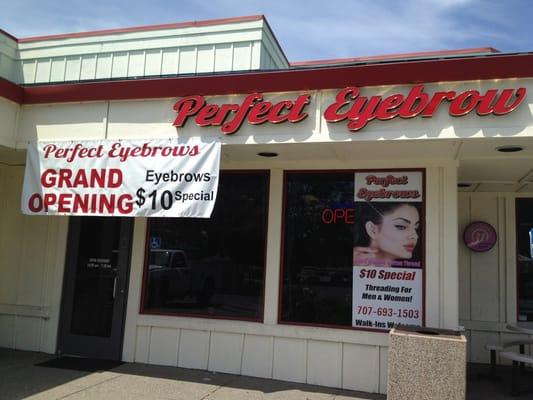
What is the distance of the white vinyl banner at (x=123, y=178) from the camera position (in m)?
6.12

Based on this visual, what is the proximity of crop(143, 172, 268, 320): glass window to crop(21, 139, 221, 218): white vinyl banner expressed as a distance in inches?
50.3

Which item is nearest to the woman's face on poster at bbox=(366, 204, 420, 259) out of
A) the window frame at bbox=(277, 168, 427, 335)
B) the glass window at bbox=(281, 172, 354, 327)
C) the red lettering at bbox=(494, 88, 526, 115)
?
the window frame at bbox=(277, 168, 427, 335)

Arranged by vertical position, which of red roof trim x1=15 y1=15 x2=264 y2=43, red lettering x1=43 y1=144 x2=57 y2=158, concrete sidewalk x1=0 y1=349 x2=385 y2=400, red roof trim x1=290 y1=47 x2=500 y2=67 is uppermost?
red roof trim x1=15 y1=15 x2=264 y2=43

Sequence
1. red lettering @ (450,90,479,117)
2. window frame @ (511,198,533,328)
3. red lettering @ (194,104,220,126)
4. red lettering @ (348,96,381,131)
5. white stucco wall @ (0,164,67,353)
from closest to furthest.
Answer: red lettering @ (450,90,479,117)
red lettering @ (348,96,381,131)
red lettering @ (194,104,220,126)
white stucco wall @ (0,164,67,353)
window frame @ (511,198,533,328)

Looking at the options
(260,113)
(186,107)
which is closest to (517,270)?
(260,113)

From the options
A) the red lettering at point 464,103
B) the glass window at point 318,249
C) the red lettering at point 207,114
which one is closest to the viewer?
the red lettering at point 464,103

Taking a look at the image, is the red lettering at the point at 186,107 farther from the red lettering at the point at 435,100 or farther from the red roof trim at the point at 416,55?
the red roof trim at the point at 416,55

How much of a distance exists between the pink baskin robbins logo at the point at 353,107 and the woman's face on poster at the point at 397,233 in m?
1.51

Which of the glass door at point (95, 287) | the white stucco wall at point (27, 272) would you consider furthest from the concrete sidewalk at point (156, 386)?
the white stucco wall at point (27, 272)

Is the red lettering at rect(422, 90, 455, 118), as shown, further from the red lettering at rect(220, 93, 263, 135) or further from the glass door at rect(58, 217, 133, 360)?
the glass door at rect(58, 217, 133, 360)

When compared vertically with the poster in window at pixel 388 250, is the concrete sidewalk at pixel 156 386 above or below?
below

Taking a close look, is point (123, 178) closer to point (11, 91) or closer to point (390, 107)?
point (11, 91)

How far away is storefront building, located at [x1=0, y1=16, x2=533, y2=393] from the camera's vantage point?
568 cm

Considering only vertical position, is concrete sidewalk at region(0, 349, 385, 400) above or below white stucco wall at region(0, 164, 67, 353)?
below
